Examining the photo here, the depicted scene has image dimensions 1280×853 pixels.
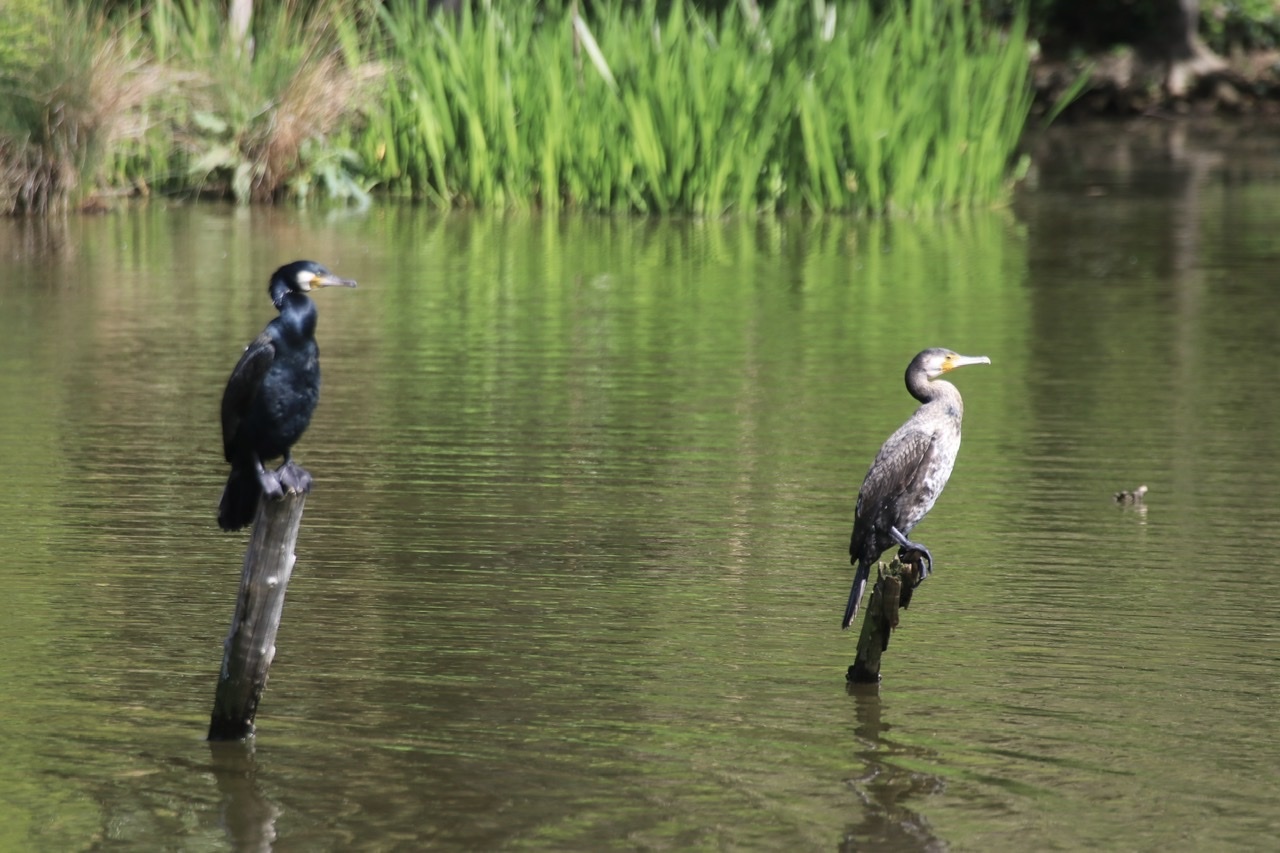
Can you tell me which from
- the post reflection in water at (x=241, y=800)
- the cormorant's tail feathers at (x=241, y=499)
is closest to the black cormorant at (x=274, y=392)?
the cormorant's tail feathers at (x=241, y=499)

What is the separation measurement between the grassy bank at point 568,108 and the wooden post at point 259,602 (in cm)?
1194

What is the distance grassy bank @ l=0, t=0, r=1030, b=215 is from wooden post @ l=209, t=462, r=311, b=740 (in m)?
11.9

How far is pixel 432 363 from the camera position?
35.9ft

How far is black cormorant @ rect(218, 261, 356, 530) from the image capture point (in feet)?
15.7

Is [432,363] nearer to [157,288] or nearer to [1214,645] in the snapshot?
[157,288]

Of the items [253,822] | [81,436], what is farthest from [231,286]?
[253,822]

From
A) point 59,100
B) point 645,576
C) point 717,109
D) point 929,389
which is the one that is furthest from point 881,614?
point 59,100

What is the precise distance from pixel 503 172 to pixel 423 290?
191 inches

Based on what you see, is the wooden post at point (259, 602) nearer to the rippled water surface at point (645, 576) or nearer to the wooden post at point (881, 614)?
the rippled water surface at point (645, 576)

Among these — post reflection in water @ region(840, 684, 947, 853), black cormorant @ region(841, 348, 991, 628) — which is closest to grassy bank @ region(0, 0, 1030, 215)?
black cormorant @ region(841, 348, 991, 628)

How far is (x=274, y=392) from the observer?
480cm

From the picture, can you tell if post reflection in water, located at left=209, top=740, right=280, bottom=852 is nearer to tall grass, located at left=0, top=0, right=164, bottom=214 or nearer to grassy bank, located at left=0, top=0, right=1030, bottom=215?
grassy bank, located at left=0, top=0, right=1030, bottom=215

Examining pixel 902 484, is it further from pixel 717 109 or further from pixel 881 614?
pixel 717 109

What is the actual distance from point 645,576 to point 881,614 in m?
1.47
